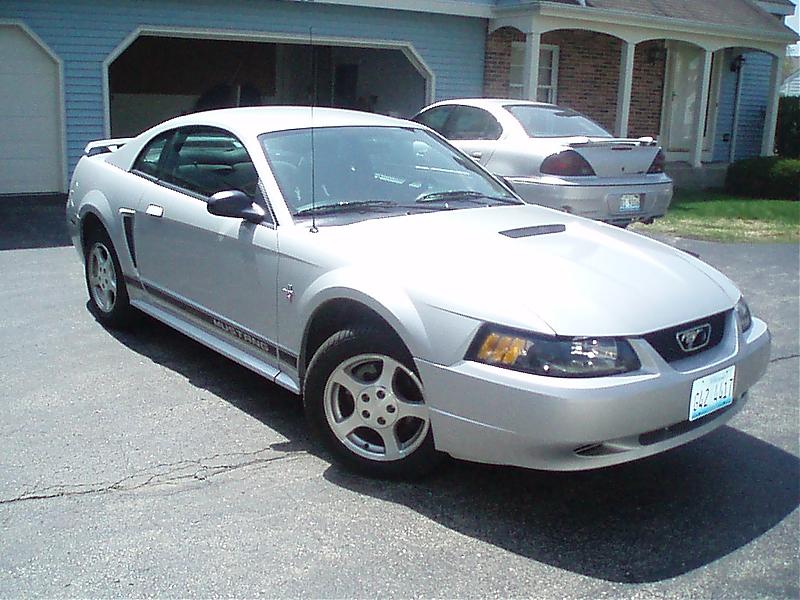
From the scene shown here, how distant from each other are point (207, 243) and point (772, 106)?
1813 cm

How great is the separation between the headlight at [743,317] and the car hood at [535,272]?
0.07 m

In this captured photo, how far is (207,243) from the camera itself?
4859 millimetres

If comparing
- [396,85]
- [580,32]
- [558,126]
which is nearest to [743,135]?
[580,32]

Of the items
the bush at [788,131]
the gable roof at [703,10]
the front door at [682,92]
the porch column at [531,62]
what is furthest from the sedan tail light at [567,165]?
the bush at [788,131]

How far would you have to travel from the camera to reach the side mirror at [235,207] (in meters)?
4.42

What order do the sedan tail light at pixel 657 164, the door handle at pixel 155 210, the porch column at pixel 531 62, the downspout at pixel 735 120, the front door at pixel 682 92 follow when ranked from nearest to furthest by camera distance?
the door handle at pixel 155 210 < the sedan tail light at pixel 657 164 < the porch column at pixel 531 62 < the front door at pixel 682 92 < the downspout at pixel 735 120

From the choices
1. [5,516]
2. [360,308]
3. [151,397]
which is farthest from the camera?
[151,397]

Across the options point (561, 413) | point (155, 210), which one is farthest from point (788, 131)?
point (561, 413)

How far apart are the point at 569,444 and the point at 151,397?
8.50ft

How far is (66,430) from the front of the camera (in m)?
4.50

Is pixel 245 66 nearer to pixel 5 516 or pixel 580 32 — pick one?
pixel 580 32

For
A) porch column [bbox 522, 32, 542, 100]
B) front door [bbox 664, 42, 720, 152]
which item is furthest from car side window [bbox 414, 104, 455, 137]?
front door [bbox 664, 42, 720, 152]

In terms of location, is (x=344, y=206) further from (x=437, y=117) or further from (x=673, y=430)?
(x=437, y=117)

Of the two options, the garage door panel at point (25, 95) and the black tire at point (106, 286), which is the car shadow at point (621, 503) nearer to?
the black tire at point (106, 286)
